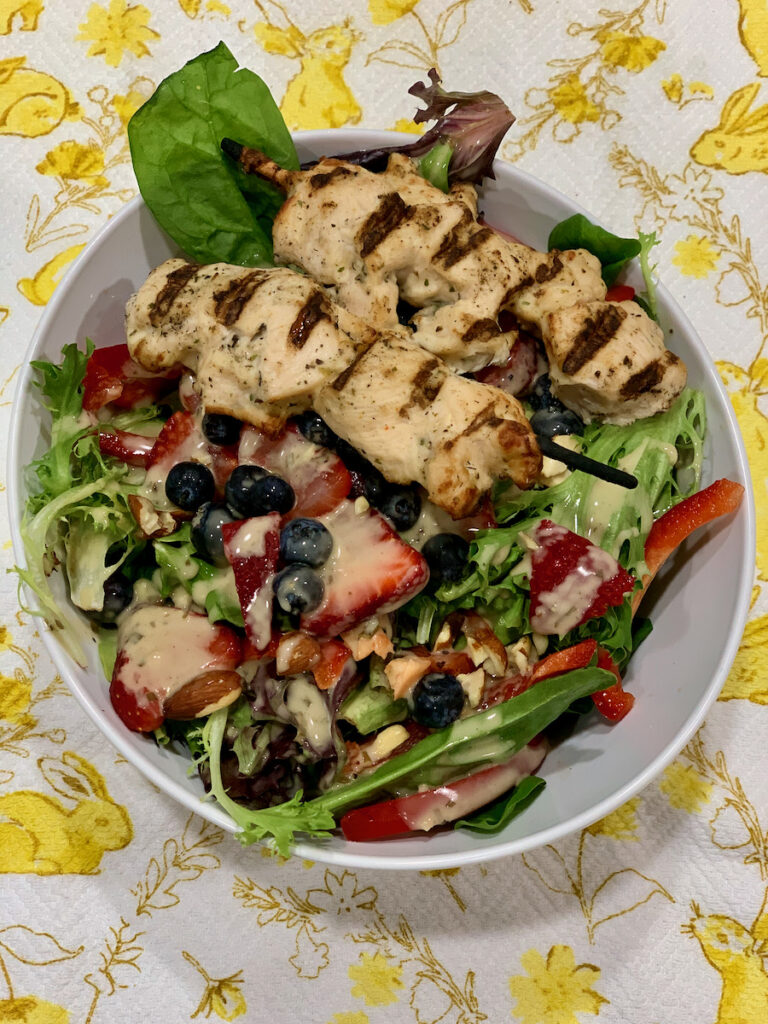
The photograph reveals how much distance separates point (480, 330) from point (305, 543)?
24.6 inches

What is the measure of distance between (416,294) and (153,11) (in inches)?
55.4

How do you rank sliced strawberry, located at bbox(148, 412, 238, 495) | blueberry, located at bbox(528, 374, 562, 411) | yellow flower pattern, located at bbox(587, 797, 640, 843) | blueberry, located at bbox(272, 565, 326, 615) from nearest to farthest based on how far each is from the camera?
blueberry, located at bbox(272, 565, 326, 615)
sliced strawberry, located at bbox(148, 412, 238, 495)
blueberry, located at bbox(528, 374, 562, 411)
yellow flower pattern, located at bbox(587, 797, 640, 843)

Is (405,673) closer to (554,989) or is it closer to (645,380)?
(645,380)

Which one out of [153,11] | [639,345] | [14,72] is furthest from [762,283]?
[14,72]

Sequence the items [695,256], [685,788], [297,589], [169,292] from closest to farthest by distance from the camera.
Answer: [297,589] < [169,292] < [685,788] < [695,256]

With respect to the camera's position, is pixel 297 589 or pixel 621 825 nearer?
pixel 297 589

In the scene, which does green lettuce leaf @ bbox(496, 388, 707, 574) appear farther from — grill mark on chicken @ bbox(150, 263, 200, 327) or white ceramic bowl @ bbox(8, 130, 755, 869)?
grill mark on chicken @ bbox(150, 263, 200, 327)

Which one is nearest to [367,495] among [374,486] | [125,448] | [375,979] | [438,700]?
[374,486]

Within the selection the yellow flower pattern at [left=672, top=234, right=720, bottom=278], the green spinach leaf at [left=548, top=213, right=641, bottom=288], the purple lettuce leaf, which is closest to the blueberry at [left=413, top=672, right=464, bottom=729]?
the green spinach leaf at [left=548, top=213, right=641, bottom=288]

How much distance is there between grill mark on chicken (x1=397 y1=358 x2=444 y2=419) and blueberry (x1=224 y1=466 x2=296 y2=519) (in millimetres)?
295

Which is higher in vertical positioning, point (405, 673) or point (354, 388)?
point (354, 388)

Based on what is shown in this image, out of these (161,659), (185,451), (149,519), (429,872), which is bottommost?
(429,872)

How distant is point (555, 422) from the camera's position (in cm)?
194

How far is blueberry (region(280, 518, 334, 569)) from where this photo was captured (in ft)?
5.54
